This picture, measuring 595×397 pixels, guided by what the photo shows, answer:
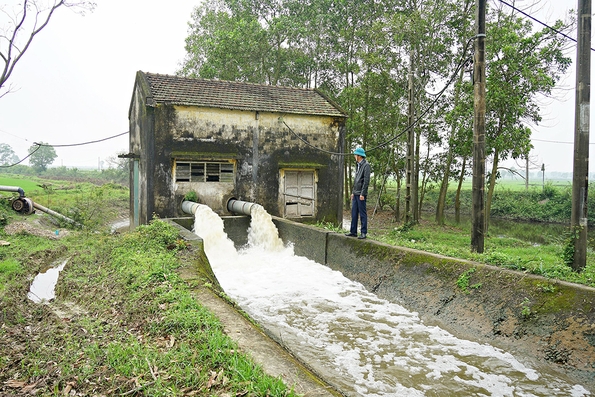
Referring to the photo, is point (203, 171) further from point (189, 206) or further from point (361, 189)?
point (361, 189)

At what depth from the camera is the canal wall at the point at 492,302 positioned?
511 cm

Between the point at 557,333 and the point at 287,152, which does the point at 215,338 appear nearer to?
the point at 557,333

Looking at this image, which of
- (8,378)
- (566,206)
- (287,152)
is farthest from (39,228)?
(566,206)

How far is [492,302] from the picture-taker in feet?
20.2

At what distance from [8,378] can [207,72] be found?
24435 mm

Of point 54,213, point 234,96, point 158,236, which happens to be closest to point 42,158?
point 54,213

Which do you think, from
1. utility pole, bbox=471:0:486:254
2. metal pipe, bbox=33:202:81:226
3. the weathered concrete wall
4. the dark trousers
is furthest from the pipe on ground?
metal pipe, bbox=33:202:81:226

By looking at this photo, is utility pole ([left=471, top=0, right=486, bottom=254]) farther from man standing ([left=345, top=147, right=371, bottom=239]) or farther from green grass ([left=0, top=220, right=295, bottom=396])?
green grass ([left=0, top=220, right=295, bottom=396])

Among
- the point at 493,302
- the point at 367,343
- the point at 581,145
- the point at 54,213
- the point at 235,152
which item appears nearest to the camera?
the point at 367,343

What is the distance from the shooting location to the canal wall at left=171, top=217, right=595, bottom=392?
5113 mm

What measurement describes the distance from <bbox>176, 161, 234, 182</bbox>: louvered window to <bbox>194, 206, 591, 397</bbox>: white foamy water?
212 inches

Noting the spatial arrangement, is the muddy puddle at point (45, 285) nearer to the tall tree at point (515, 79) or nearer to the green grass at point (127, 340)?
the green grass at point (127, 340)

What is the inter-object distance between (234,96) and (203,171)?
10.3ft

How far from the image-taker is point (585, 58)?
22.8ft
